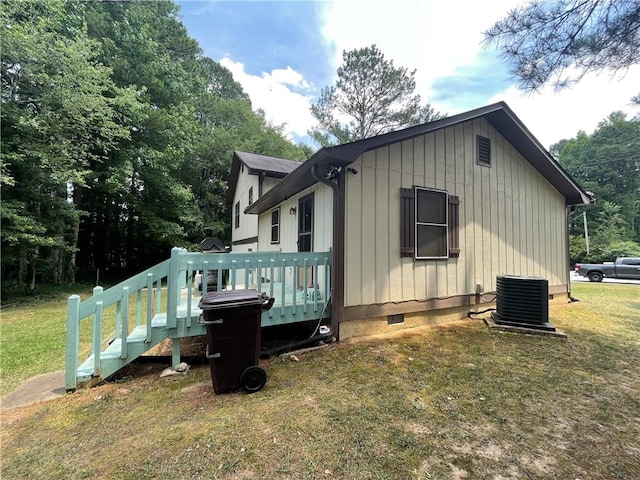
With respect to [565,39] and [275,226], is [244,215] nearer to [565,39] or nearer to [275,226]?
[275,226]

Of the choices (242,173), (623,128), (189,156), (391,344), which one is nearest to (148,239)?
(189,156)

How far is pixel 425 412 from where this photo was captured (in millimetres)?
2375

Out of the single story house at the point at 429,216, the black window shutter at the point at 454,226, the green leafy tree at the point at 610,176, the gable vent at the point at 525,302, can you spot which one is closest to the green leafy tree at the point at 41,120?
the single story house at the point at 429,216

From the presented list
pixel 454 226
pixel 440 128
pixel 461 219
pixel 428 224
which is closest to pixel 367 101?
pixel 440 128

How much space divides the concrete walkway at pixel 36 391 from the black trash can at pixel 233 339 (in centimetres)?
163

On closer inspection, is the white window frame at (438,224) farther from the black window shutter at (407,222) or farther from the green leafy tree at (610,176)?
the green leafy tree at (610,176)

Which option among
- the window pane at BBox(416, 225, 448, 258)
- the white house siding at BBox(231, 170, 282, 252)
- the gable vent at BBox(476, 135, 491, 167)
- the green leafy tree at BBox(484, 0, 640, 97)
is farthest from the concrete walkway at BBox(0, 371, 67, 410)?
the gable vent at BBox(476, 135, 491, 167)

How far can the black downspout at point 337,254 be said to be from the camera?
4121mm

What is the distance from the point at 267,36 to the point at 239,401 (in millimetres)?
10333

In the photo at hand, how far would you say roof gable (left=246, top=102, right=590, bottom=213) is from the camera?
401cm

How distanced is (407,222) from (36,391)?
5054mm

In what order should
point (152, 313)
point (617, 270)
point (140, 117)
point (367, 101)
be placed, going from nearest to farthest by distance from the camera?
1. point (152, 313)
2. point (140, 117)
3. point (617, 270)
4. point (367, 101)

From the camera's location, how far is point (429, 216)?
200 inches

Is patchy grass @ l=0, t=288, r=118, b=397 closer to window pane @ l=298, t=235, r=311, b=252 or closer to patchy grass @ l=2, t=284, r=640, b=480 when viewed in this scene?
patchy grass @ l=2, t=284, r=640, b=480
